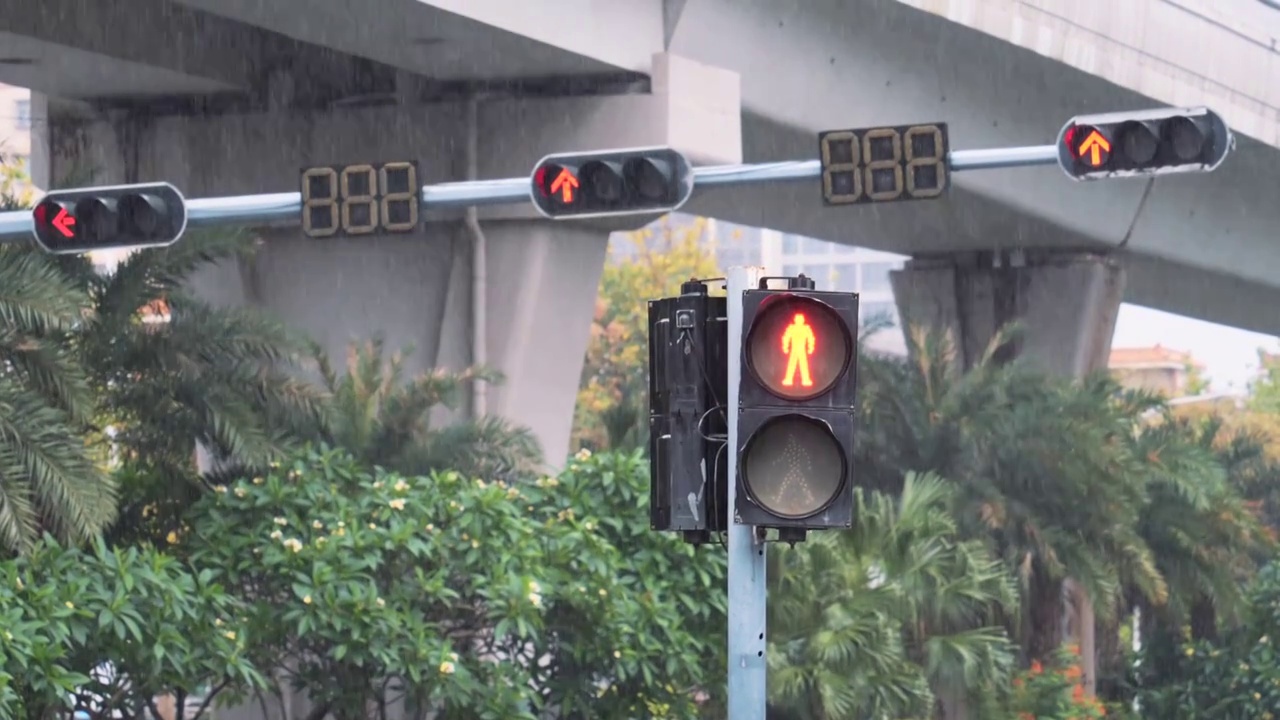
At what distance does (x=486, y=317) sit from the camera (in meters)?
18.4

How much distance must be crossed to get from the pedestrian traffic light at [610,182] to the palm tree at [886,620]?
10.4 ft

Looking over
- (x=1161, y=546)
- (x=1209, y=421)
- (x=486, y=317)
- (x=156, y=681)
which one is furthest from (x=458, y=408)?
(x=1209, y=421)

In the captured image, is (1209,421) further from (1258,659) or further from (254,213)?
(254,213)

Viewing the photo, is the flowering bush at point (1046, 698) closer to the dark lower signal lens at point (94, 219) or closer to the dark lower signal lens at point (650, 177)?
the dark lower signal lens at point (650, 177)

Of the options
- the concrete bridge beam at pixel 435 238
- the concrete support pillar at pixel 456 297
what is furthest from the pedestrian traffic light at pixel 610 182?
the concrete support pillar at pixel 456 297

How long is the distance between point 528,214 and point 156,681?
648 centimetres

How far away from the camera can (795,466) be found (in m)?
6.25

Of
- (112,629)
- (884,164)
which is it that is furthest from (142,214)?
(884,164)

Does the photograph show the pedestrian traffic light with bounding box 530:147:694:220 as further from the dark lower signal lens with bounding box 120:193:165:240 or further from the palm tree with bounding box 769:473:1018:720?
the palm tree with bounding box 769:473:1018:720

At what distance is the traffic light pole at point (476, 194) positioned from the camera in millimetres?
13008

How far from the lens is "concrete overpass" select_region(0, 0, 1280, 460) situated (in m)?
16.9

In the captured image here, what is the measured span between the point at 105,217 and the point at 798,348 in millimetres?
7798

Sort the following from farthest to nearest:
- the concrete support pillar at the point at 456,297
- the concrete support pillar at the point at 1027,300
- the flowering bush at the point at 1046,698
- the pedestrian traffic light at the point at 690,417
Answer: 1. the concrete support pillar at the point at 1027,300
2. the flowering bush at the point at 1046,698
3. the concrete support pillar at the point at 456,297
4. the pedestrian traffic light at the point at 690,417

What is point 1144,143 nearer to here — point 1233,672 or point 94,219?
point 94,219
